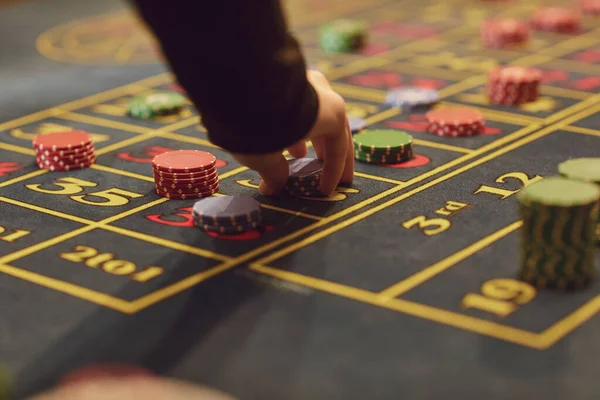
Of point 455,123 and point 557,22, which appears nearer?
point 455,123

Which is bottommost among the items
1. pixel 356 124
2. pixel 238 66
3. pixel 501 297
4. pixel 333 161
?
pixel 501 297

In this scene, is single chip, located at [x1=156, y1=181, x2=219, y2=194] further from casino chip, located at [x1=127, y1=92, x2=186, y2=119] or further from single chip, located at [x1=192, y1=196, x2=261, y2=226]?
casino chip, located at [x1=127, y1=92, x2=186, y2=119]

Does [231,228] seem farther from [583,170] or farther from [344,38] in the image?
[344,38]

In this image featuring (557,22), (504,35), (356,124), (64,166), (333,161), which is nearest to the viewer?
(333,161)


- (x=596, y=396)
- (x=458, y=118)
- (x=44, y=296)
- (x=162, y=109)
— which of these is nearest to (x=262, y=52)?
(x=44, y=296)

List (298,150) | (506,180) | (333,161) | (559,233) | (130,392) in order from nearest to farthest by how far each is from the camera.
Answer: (130,392)
(559,233)
(333,161)
(506,180)
(298,150)

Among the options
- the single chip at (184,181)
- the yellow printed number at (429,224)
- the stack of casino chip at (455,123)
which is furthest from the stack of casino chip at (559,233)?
the stack of casino chip at (455,123)

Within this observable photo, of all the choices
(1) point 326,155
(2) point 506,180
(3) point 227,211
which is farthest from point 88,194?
(2) point 506,180
